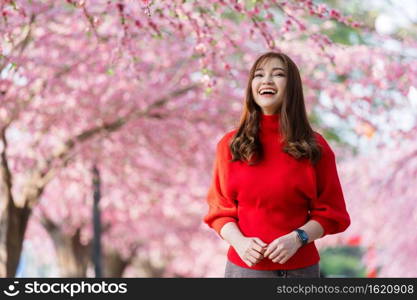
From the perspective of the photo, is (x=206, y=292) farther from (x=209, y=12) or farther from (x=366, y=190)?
(x=366, y=190)

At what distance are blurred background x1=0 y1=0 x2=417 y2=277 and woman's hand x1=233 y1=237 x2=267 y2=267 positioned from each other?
6.41 feet

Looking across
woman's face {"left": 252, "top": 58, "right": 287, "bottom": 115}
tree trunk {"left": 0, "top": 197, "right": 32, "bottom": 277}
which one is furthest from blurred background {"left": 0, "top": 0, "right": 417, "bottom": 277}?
woman's face {"left": 252, "top": 58, "right": 287, "bottom": 115}

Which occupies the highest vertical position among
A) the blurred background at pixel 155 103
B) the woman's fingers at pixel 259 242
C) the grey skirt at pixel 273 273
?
the blurred background at pixel 155 103

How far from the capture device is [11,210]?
9.34 m

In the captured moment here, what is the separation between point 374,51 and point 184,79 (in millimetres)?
2705

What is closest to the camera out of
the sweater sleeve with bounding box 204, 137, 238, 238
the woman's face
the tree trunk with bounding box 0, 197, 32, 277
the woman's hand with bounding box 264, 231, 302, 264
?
the woman's hand with bounding box 264, 231, 302, 264

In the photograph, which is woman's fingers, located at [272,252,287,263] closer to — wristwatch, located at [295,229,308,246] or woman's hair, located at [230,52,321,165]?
wristwatch, located at [295,229,308,246]

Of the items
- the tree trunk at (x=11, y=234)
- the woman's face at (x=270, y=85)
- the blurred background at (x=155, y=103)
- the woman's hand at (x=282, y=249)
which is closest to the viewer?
the woman's hand at (x=282, y=249)

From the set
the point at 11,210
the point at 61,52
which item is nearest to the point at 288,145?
the point at 11,210

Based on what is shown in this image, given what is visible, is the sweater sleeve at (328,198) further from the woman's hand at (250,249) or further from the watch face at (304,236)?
the woman's hand at (250,249)

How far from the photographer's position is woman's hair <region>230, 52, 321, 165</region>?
11.1 feet
